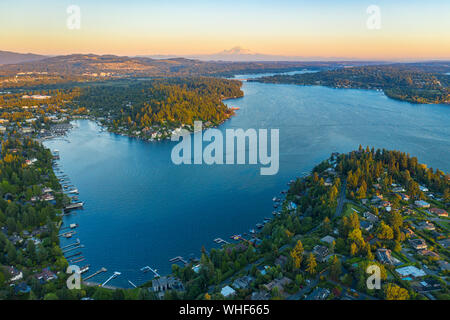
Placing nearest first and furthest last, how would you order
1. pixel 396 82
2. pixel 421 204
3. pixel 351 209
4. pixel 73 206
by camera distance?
pixel 351 209 < pixel 421 204 < pixel 73 206 < pixel 396 82

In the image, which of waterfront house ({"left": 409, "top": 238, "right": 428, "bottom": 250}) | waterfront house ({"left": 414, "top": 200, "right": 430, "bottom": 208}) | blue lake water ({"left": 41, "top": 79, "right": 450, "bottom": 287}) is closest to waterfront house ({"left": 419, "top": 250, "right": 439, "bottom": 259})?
waterfront house ({"left": 409, "top": 238, "right": 428, "bottom": 250})

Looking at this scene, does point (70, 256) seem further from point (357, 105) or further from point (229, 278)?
point (357, 105)

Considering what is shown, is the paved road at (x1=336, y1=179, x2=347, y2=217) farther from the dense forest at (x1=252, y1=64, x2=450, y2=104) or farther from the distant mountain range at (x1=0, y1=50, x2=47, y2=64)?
the distant mountain range at (x1=0, y1=50, x2=47, y2=64)

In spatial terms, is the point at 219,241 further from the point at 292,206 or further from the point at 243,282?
the point at 292,206

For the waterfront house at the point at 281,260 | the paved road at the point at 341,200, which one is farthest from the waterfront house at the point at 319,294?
the paved road at the point at 341,200

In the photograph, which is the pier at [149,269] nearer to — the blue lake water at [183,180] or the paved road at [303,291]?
the blue lake water at [183,180]

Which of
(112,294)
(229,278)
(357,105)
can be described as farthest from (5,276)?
(357,105)

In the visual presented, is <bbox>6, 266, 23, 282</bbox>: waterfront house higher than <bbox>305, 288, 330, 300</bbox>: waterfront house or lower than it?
lower

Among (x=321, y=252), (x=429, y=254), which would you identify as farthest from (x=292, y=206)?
(x=429, y=254)
